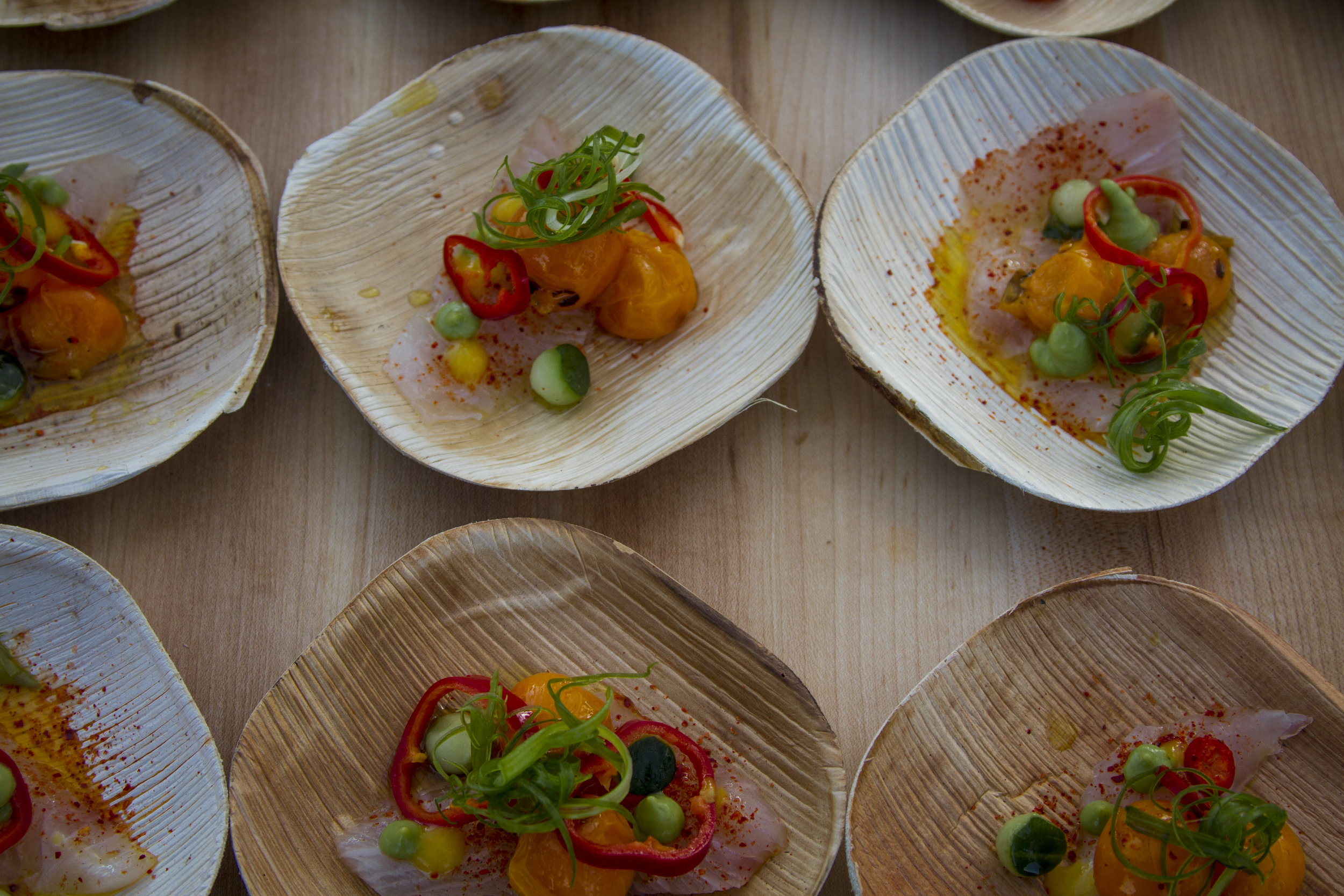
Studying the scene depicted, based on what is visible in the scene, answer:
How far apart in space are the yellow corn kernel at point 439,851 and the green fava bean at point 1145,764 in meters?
1.66

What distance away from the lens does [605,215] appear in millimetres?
2219

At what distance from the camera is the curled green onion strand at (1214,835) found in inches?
74.7

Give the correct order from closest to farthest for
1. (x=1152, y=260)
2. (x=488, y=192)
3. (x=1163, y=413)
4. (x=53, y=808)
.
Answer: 1. (x=53, y=808)
2. (x=1163, y=413)
3. (x=1152, y=260)
4. (x=488, y=192)

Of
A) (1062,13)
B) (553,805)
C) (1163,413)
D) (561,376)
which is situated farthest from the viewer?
(1062,13)

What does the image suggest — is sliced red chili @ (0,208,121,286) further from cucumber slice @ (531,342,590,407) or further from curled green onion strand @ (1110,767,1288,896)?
curled green onion strand @ (1110,767,1288,896)

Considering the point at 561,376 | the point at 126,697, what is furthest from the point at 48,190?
the point at 561,376

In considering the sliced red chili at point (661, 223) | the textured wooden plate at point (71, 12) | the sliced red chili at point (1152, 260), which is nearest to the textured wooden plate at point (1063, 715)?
the sliced red chili at point (1152, 260)

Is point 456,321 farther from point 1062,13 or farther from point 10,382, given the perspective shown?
point 1062,13

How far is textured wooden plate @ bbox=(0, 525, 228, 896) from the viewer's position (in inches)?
78.9

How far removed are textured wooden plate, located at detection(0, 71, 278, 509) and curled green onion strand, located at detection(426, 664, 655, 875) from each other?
3.49ft

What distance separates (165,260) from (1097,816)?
9.67 feet

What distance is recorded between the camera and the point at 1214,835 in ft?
6.38

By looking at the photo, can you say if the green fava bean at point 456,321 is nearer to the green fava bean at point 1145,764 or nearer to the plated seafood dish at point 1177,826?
the plated seafood dish at point 1177,826

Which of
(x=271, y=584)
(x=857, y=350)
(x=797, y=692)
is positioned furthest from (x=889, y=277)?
(x=271, y=584)
